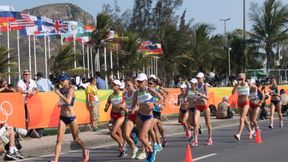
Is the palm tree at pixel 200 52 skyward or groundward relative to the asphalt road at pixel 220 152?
skyward

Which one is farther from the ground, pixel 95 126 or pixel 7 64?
pixel 7 64

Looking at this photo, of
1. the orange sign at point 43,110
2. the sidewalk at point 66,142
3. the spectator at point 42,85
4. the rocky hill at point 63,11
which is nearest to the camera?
the sidewalk at point 66,142

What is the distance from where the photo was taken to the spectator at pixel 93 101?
17.3 meters

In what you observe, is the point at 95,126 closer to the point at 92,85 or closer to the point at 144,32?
the point at 92,85

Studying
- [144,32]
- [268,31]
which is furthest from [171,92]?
[144,32]

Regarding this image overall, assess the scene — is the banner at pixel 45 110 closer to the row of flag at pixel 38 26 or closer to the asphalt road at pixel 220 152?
the asphalt road at pixel 220 152

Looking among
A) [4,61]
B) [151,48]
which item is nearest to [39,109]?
[4,61]

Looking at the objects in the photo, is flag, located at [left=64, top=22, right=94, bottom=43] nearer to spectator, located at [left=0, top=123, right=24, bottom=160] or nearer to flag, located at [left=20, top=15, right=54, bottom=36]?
flag, located at [left=20, top=15, right=54, bottom=36]

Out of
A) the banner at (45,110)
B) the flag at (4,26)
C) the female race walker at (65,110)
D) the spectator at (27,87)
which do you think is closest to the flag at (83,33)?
the flag at (4,26)

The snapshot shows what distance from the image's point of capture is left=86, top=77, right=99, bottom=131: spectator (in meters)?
17.3

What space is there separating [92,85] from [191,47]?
95.9 feet

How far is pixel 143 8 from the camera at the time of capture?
204 ft

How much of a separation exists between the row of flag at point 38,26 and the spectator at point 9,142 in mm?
14078

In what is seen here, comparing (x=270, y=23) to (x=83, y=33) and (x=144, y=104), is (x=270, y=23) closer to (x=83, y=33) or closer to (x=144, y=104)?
(x=83, y=33)
